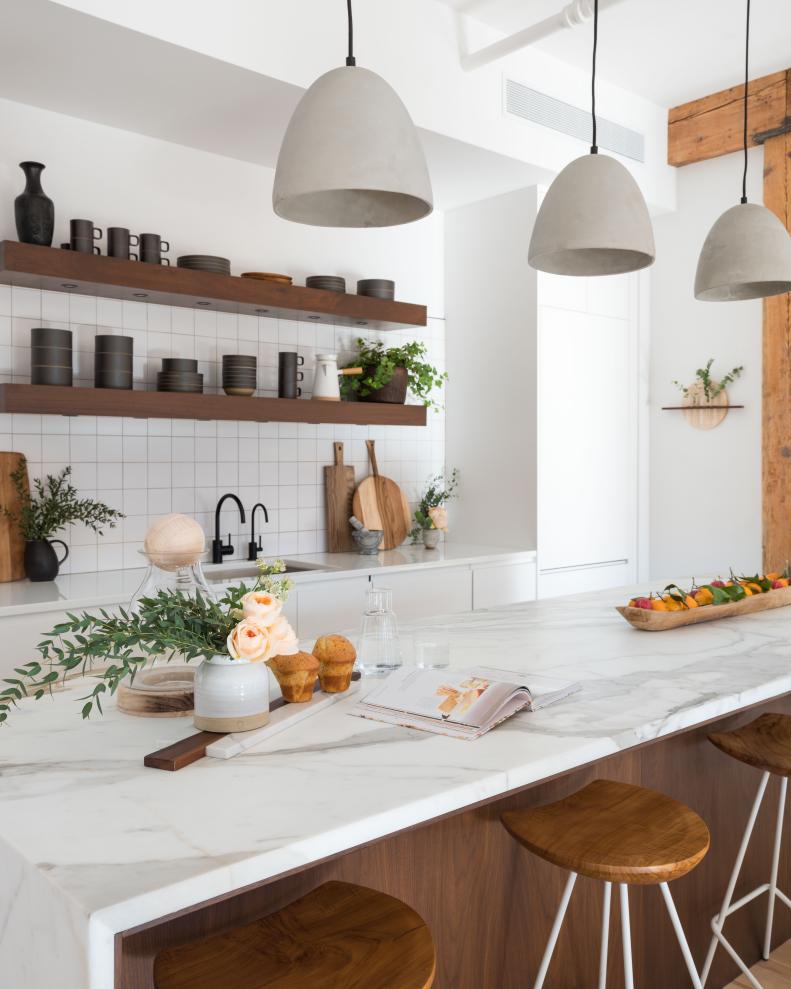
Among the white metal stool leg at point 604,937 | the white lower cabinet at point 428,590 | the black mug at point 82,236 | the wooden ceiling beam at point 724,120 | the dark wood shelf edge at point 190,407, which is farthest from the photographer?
the wooden ceiling beam at point 724,120

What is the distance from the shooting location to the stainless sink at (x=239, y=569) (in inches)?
147

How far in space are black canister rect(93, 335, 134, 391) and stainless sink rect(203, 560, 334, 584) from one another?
2.79 ft

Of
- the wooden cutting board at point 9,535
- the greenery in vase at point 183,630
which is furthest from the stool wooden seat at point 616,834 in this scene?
the wooden cutting board at point 9,535

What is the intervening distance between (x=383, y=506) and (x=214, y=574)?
1069 mm

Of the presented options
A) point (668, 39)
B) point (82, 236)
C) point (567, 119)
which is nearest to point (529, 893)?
point (82, 236)

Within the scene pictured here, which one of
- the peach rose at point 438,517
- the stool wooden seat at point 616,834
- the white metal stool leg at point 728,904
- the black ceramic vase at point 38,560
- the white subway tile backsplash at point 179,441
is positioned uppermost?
the white subway tile backsplash at point 179,441

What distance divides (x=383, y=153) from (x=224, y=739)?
101cm

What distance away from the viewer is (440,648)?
2002 millimetres

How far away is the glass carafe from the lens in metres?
1.97

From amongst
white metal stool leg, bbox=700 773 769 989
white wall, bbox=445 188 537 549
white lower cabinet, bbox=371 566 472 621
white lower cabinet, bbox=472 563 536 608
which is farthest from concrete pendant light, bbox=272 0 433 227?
white wall, bbox=445 188 537 549

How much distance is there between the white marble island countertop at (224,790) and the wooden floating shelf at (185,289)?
188cm

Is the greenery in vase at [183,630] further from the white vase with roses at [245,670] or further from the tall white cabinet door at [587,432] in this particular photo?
the tall white cabinet door at [587,432]

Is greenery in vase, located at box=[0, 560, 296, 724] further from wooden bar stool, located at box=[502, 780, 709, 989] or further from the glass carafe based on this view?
wooden bar stool, located at box=[502, 780, 709, 989]

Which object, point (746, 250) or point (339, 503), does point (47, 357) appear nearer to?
point (339, 503)
